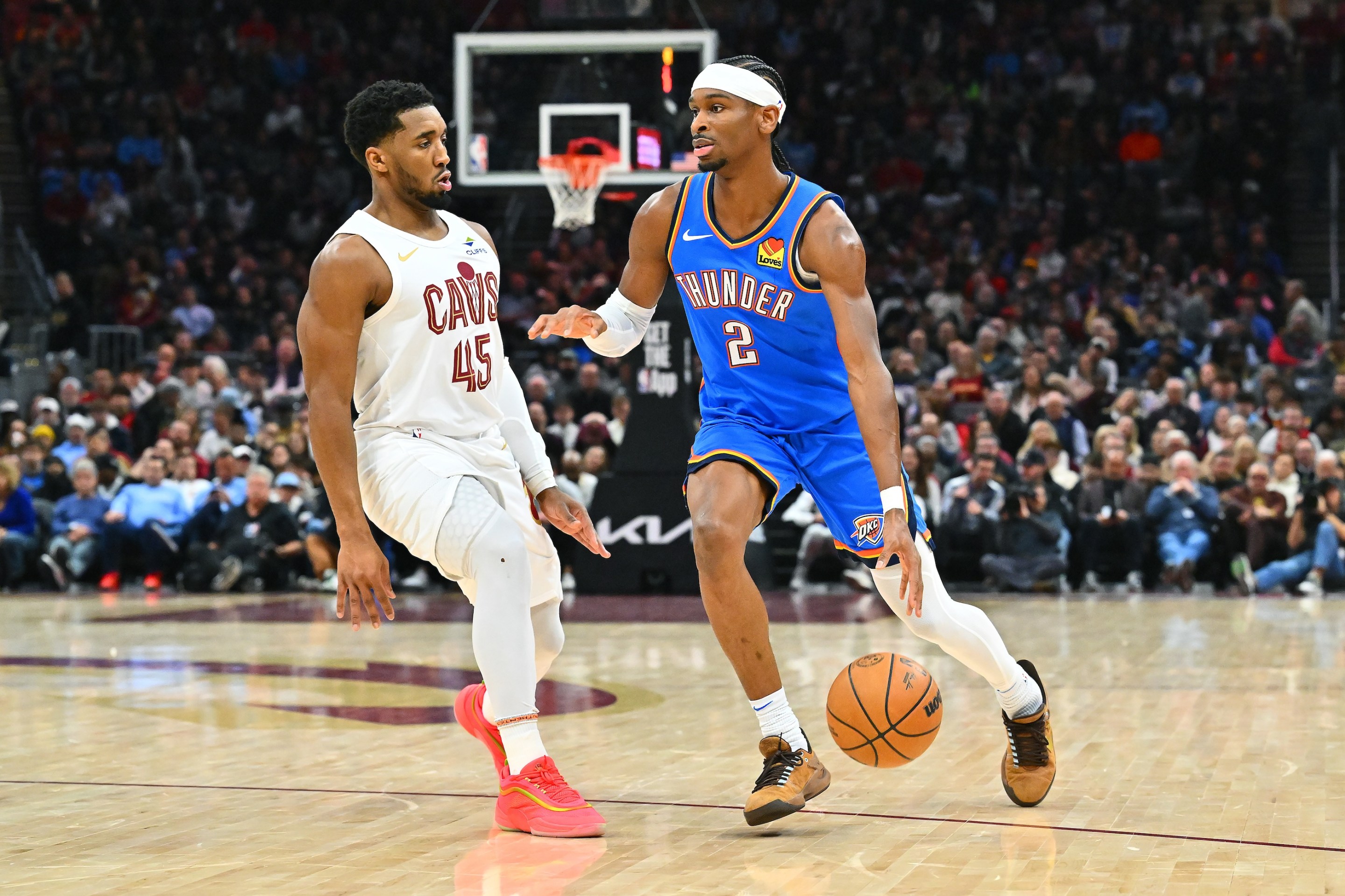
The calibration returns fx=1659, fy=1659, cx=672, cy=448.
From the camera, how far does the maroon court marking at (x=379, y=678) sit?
23.7 feet

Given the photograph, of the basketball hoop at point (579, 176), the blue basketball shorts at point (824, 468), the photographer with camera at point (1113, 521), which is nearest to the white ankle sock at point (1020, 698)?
the blue basketball shorts at point (824, 468)

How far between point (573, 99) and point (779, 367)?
849 centimetres

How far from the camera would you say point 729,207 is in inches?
205

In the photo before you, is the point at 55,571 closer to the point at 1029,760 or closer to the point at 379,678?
the point at 379,678

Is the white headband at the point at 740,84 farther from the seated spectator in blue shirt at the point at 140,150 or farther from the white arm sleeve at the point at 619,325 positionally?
the seated spectator in blue shirt at the point at 140,150

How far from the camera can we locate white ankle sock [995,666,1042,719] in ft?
17.1

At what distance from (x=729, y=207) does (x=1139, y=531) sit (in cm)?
923

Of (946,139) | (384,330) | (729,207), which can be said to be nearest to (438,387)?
(384,330)

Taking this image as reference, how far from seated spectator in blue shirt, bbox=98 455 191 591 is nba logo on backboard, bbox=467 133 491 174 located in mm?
4095

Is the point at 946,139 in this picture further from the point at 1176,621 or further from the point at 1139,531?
the point at 1176,621

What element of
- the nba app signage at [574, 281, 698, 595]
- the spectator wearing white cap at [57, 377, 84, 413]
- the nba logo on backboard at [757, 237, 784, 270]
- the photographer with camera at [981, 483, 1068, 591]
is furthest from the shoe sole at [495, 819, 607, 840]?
the spectator wearing white cap at [57, 377, 84, 413]

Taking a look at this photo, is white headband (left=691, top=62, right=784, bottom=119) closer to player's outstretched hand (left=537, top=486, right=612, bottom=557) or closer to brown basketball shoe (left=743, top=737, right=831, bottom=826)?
player's outstretched hand (left=537, top=486, right=612, bottom=557)

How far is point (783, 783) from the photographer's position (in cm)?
486

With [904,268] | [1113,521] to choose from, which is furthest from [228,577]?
[904,268]
